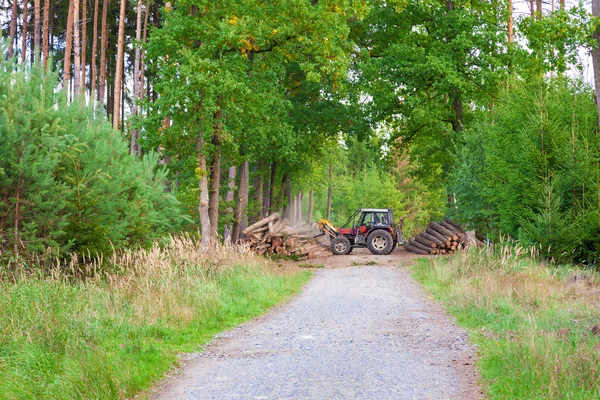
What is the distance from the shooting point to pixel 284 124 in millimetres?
25094

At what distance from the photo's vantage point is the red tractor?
27.6m

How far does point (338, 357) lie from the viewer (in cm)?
809

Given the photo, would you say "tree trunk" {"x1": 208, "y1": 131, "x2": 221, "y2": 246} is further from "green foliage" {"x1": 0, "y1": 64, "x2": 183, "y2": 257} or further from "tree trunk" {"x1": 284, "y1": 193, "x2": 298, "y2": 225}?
"tree trunk" {"x1": 284, "y1": 193, "x2": 298, "y2": 225}

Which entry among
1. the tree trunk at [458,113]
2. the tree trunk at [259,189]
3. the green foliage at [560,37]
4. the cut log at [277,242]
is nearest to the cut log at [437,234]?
the tree trunk at [458,113]

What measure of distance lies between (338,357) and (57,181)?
7300mm

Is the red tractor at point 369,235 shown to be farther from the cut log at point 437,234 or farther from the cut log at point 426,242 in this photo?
the cut log at point 437,234

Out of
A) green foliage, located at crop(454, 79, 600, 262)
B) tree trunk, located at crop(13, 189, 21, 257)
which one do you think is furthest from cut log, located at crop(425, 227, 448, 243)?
tree trunk, located at crop(13, 189, 21, 257)

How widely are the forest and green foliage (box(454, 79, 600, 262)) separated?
56 millimetres

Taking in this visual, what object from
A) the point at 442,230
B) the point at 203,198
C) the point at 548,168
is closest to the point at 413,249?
the point at 442,230

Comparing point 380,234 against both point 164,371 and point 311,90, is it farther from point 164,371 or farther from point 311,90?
point 164,371

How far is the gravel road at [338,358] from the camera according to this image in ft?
21.6

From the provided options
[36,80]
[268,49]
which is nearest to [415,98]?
[268,49]

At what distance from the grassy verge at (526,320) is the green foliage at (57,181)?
6913 mm

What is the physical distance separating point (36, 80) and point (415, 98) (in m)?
17.2
